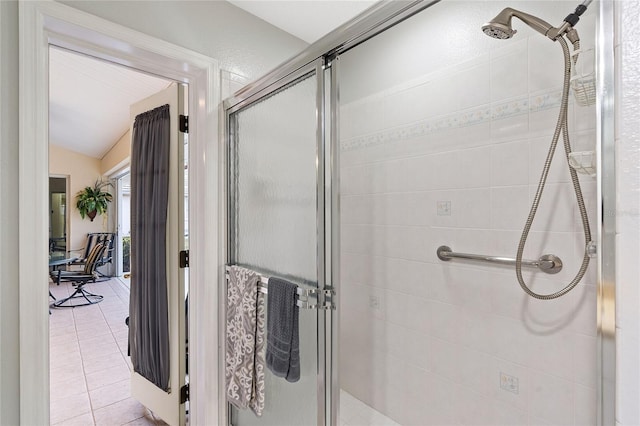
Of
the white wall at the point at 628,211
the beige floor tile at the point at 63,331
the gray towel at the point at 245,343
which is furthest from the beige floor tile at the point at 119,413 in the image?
the white wall at the point at 628,211

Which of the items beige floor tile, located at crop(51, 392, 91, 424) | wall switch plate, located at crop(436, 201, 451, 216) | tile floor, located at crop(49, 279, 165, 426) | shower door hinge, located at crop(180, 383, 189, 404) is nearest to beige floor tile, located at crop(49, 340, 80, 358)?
tile floor, located at crop(49, 279, 165, 426)

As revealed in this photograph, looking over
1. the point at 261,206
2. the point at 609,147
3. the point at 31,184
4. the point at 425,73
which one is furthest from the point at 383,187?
the point at 31,184

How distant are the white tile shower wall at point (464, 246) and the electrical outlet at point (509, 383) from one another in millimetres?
13

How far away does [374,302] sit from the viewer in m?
2.04

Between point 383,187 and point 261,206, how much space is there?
2.62ft

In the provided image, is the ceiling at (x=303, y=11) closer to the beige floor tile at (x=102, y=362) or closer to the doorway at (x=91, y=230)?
the doorway at (x=91, y=230)

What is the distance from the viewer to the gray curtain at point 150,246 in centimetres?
195

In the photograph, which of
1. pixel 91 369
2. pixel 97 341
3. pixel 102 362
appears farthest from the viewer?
pixel 97 341

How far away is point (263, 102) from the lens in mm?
1512

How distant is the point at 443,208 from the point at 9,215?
1.81m

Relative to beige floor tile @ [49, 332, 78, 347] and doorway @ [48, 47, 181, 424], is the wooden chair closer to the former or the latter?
doorway @ [48, 47, 181, 424]

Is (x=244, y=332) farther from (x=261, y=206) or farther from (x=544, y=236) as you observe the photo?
(x=544, y=236)

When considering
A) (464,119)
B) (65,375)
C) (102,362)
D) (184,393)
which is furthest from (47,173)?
(102,362)

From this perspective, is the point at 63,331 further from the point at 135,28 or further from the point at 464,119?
the point at 464,119
